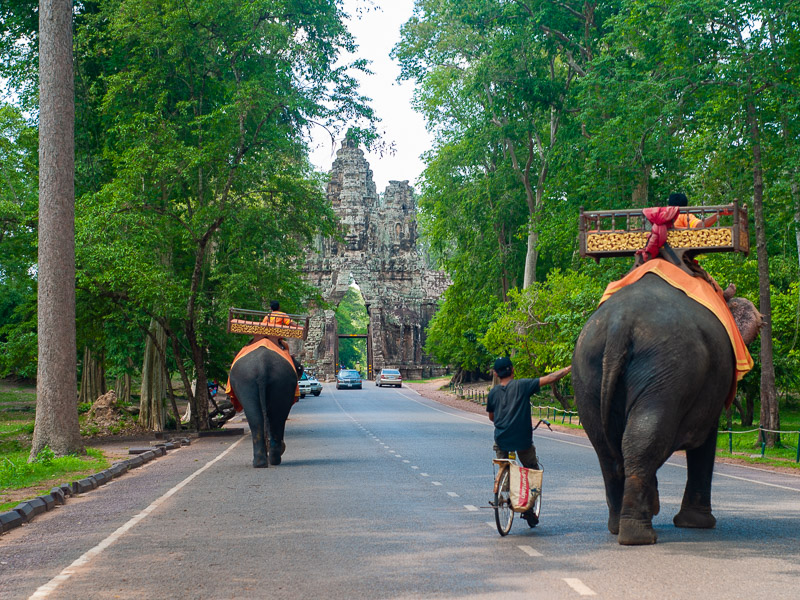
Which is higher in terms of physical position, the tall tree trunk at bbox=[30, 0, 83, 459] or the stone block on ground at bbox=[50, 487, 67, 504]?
the tall tree trunk at bbox=[30, 0, 83, 459]

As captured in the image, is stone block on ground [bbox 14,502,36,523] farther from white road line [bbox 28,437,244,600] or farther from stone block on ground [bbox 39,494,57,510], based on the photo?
white road line [bbox 28,437,244,600]

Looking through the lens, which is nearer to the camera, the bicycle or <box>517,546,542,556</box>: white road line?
<box>517,546,542,556</box>: white road line

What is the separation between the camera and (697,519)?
30.4 ft

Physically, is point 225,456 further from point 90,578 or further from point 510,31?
point 510,31

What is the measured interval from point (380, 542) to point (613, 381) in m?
2.46

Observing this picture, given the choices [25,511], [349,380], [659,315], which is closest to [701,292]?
[659,315]

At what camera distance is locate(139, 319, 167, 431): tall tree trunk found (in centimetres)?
2894

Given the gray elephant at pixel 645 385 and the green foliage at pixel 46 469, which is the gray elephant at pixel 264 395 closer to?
the green foliage at pixel 46 469

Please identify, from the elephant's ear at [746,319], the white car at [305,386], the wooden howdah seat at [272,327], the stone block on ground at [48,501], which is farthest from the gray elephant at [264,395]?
the white car at [305,386]

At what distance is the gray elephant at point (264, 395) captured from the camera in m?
17.0

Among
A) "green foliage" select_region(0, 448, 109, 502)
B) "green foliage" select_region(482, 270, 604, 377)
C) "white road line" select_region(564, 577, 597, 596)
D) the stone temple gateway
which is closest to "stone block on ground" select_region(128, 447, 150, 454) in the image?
"green foliage" select_region(0, 448, 109, 502)

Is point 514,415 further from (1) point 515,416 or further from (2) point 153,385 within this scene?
(2) point 153,385

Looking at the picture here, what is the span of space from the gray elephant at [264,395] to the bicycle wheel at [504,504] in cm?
857

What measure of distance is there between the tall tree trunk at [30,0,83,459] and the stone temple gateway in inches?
2419
